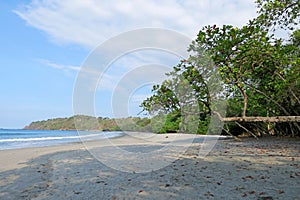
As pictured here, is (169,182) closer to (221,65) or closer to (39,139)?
(221,65)

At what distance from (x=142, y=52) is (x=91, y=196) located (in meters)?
5.67

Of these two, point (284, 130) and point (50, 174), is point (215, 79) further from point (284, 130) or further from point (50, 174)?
point (284, 130)

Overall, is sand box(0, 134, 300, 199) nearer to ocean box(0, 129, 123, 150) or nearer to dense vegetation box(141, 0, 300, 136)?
dense vegetation box(141, 0, 300, 136)

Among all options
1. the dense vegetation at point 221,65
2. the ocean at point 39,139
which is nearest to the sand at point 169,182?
the dense vegetation at point 221,65

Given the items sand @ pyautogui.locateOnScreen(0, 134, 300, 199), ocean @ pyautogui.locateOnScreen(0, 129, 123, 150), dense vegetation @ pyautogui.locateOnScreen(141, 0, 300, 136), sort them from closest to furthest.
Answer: sand @ pyautogui.locateOnScreen(0, 134, 300, 199), dense vegetation @ pyautogui.locateOnScreen(141, 0, 300, 136), ocean @ pyautogui.locateOnScreen(0, 129, 123, 150)

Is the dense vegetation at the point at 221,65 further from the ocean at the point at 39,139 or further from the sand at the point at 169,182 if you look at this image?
the ocean at the point at 39,139

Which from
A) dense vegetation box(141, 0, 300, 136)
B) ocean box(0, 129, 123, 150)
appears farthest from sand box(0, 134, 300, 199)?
ocean box(0, 129, 123, 150)

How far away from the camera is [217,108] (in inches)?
330

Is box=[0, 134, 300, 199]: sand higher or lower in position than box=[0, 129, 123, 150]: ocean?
lower

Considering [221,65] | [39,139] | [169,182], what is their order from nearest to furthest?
1. [169,182]
2. [221,65]
3. [39,139]

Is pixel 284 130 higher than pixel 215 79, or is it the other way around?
pixel 215 79

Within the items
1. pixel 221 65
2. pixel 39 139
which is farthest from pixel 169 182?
pixel 39 139

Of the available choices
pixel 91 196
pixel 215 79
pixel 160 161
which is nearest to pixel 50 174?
pixel 91 196

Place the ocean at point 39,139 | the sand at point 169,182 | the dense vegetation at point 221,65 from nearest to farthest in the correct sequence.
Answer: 1. the sand at point 169,182
2. the dense vegetation at point 221,65
3. the ocean at point 39,139
